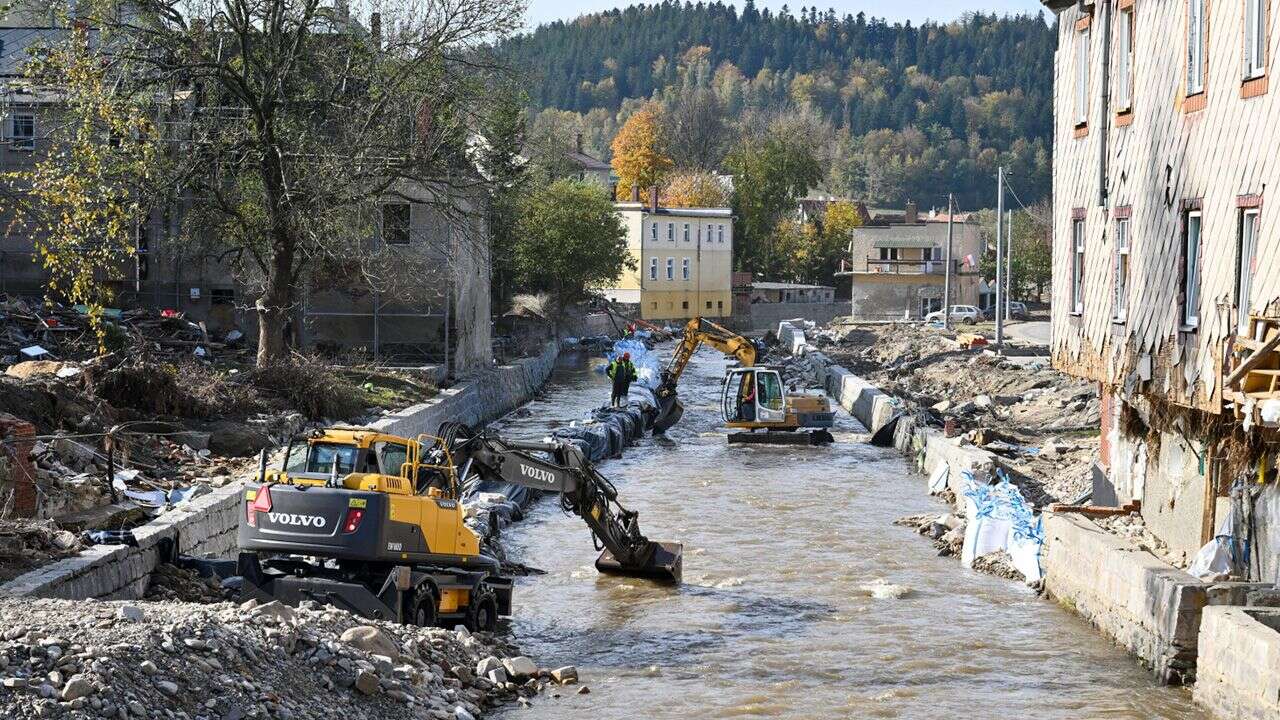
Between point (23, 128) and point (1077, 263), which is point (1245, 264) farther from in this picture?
point (23, 128)

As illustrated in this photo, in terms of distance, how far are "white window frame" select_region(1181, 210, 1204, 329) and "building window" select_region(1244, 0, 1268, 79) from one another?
1.85m

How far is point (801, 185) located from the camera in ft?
354

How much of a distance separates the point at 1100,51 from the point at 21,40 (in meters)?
31.7

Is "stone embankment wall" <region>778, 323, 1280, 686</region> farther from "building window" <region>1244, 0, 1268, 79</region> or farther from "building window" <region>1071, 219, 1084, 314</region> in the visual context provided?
"building window" <region>1244, 0, 1268, 79</region>

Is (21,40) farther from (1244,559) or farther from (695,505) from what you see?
(1244,559)

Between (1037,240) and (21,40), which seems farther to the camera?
(1037,240)

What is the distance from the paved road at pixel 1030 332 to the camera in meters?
65.2

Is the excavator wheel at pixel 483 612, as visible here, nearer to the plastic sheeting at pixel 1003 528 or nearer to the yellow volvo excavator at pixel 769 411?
the plastic sheeting at pixel 1003 528

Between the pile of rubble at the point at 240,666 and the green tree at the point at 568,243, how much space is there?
49602mm

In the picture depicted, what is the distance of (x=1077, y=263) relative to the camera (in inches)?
864

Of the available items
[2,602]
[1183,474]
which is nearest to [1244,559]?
[1183,474]

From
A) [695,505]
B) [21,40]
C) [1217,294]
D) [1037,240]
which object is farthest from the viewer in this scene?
[1037,240]

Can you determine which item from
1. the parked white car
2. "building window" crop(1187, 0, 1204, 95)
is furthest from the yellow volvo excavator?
the parked white car

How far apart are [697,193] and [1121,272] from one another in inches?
3423
